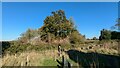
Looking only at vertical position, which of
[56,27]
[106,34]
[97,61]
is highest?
[56,27]

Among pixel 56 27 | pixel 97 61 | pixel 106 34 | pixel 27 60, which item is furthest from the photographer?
pixel 106 34

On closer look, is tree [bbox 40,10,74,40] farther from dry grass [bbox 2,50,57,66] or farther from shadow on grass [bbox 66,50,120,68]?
shadow on grass [bbox 66,50,120,68]

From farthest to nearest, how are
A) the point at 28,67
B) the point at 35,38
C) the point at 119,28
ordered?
the point at 35,38
the point at 119,28
the point at 28,67

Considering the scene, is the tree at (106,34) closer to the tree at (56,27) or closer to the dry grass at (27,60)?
the tree at (56,27)

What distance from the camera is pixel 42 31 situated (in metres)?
42.2

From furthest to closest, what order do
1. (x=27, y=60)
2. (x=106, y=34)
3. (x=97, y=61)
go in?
(x=106, y=34)
(x=27, y=60)
(x=97, y=61)

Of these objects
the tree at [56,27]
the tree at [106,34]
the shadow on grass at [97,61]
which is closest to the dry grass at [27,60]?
the shadow on grass at [97,61]

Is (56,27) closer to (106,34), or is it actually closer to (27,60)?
(106,34)

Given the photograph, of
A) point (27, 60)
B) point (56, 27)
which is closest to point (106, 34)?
point (56, 27)

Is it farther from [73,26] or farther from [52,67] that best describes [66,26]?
[52,67]

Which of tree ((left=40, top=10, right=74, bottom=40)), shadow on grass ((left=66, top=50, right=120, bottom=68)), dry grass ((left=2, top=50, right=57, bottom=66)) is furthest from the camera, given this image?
tree ((left=40, top=10, right=74, bottom=40))

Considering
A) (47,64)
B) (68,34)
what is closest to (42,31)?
(68,34)

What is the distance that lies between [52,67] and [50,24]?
99.1 feet

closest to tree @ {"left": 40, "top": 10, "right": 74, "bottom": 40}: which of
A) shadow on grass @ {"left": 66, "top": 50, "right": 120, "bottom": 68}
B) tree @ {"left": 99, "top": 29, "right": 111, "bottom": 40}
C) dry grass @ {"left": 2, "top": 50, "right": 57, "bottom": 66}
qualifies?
tree @ {"left": 99, "top": 29, "right": 111, "bottom": 40}
